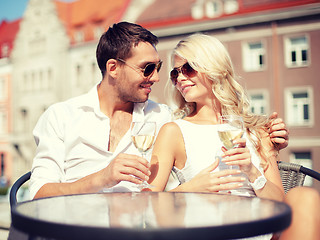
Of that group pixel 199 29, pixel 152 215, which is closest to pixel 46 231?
pixel 152 215

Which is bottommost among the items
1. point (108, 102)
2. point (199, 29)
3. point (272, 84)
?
point (108, 102)

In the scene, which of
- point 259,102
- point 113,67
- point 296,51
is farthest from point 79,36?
point 113,67

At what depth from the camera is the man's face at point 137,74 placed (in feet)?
9.30

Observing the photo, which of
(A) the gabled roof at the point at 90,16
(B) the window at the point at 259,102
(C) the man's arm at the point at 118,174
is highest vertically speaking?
(A) the gabled roof at the point at 90,16

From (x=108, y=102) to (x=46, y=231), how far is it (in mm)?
1774

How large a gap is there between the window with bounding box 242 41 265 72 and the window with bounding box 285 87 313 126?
1656 mm

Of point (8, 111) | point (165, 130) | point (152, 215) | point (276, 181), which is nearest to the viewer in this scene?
point (152, 215)

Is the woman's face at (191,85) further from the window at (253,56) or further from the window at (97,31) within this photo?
the window at (97,31)

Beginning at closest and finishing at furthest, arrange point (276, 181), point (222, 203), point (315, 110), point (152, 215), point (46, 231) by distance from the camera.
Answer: point (46, 231) → point (152, 215) → point (222, 203) → point (276, 181) → point (315, 110)

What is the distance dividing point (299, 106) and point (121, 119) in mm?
15879

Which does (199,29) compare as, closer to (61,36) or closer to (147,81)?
(61,36)

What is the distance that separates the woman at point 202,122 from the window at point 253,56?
15.8m

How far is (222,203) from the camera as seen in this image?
1.49 meters

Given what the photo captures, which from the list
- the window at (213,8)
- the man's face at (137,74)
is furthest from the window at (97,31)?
the man's face at (137,74)
